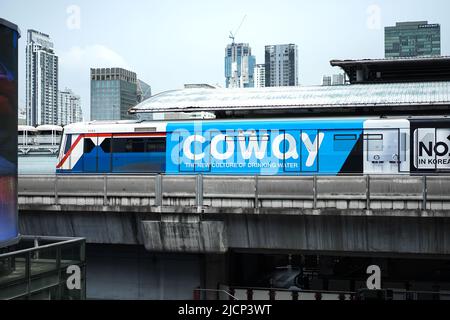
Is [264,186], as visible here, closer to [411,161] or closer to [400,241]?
[400,241]

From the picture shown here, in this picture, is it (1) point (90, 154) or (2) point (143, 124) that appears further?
(1) point (90, 154)

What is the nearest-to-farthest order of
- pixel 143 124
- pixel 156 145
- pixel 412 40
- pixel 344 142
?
pixel 344 142 → pixel 156 145 → pixel 143 124 → pixel 412 40

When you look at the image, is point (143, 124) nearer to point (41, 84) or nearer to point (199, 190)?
point (199, 190)

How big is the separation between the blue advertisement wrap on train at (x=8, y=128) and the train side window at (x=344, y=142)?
49.6 feet

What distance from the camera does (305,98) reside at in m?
27.6

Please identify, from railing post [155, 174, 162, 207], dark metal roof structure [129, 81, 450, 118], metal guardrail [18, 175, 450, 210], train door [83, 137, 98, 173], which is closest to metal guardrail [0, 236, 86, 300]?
railing post [155, 174, 162, 207]

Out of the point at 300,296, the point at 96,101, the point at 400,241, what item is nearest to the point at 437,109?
the point at 400,241

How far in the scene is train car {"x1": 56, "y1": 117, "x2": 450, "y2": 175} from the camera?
22.7 meters


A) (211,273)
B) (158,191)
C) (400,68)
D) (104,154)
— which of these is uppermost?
(400,68)

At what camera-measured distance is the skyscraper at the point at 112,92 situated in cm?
16838

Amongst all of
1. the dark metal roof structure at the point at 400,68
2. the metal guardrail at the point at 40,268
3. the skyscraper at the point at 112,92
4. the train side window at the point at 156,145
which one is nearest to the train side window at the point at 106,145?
the train side window at the point at 156,145

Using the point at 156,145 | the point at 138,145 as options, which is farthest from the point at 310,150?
the point at 138,145

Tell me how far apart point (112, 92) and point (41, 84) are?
94.8 ft

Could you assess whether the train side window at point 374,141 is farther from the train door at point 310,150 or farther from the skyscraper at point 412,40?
the skyscraper at point 412,40
